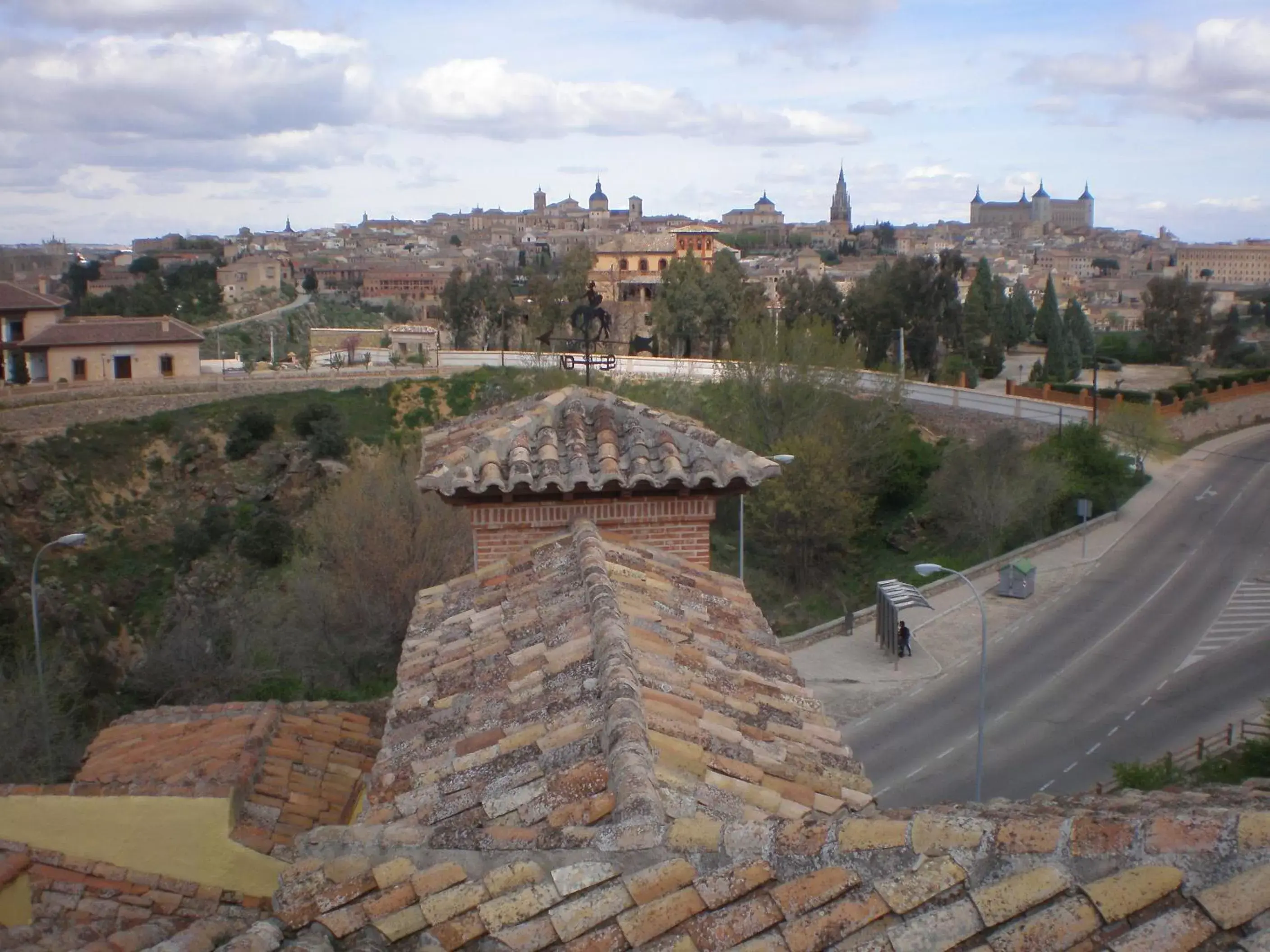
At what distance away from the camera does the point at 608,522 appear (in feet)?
21.2

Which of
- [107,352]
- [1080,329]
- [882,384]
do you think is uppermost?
[1080,329]

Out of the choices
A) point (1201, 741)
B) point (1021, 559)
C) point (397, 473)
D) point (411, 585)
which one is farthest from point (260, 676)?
point (1021, 559)

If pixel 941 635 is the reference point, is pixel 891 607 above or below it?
above

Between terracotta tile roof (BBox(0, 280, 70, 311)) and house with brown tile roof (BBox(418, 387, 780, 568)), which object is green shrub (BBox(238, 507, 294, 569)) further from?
house with brown tile roof (BBox(418, 387, 780, 568))

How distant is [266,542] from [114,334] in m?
15.7

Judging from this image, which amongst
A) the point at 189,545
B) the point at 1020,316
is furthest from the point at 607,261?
the point at 189,545

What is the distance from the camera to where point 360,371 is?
1658 inches

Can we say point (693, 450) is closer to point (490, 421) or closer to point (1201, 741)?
point (490, 421)

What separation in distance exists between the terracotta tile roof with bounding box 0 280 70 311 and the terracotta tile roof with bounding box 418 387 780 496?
136 feet

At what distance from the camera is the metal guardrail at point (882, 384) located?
113ft

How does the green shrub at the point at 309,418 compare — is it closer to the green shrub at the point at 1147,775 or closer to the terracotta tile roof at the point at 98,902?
the green shrub at the point at 1147,775

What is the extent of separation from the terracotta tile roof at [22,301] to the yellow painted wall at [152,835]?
42.1 meters

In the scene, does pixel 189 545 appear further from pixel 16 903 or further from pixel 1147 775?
pixel 16 903

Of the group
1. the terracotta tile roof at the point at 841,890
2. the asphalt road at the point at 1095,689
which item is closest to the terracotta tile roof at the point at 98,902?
the terracotta tile roof at the point at 841,890
